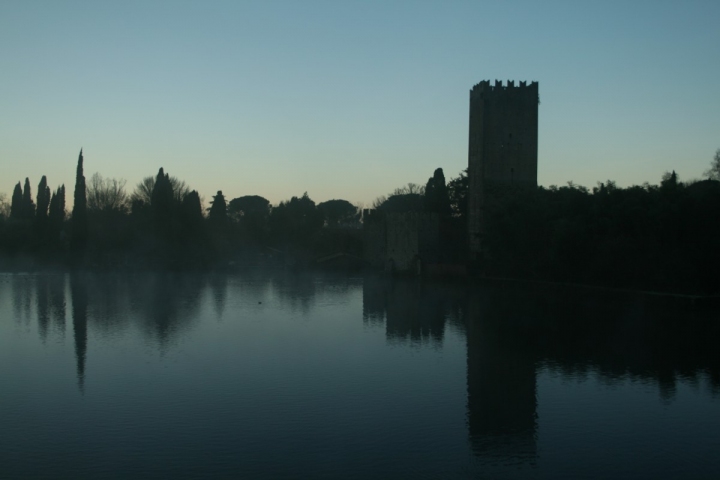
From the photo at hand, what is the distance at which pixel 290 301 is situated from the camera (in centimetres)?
2333

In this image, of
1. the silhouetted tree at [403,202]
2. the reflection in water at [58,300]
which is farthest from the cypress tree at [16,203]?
the silhouetted tree at [403,202]

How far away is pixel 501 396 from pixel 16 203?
55.3m

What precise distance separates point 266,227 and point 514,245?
30.7 meters

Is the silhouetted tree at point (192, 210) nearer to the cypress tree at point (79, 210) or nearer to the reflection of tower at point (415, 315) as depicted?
the cypress tree at point (79, 210)

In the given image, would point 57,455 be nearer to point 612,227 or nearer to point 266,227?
point 612,227

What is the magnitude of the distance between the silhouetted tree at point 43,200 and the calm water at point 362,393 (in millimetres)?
24237

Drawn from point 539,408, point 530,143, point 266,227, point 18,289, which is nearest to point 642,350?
point 539,408

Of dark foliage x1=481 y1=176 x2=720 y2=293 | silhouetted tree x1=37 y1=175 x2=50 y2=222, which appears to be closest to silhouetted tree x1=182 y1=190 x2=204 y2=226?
silhouetted tree x1=37 y1=175 x2=50 y2=222

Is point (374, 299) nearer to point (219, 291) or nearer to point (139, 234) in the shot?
point (219, 291)

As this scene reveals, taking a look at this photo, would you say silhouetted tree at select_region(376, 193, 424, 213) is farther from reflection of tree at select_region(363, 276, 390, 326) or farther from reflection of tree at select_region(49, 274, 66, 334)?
reflection of tree at select_region(49, 274, 66, 334)

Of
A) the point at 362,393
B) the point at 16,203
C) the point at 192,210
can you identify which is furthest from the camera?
the point at 16,203

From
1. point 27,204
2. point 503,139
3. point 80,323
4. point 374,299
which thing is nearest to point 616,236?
point 374,299

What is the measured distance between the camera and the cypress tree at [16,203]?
2155 inches

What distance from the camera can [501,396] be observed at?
9969mm
